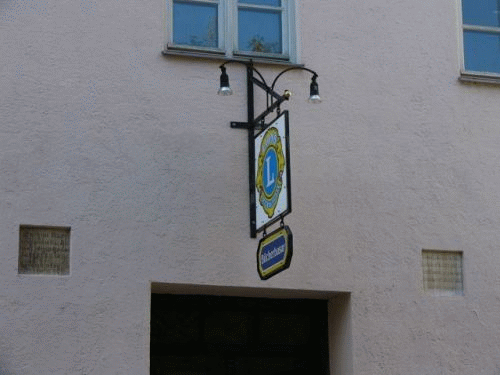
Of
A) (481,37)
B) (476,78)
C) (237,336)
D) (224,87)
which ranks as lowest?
(237,336)

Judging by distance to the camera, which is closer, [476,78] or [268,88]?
[268,88]

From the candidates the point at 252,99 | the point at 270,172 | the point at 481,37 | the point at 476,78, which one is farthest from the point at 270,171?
the point at 481,37

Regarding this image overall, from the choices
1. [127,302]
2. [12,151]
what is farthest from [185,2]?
[127,302]

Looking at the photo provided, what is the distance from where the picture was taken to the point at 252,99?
11336 millimetres

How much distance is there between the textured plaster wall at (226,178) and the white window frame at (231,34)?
0.38ft

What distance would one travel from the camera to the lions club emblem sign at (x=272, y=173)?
398 inches

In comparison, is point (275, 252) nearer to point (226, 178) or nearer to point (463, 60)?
point (226, 178)

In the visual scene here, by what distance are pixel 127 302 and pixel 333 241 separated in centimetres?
204

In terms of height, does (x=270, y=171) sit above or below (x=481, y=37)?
below

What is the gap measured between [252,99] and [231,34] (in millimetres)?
719

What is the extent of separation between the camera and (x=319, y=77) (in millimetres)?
11695

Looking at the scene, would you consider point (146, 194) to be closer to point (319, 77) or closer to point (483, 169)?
point (319, 77)

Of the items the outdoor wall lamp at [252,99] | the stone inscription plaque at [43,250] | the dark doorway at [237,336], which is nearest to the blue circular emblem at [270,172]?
the outdoor wall lamp at [252,99]

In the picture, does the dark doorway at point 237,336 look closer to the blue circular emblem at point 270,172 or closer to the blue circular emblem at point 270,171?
the blue circular emblem at point 270,171
